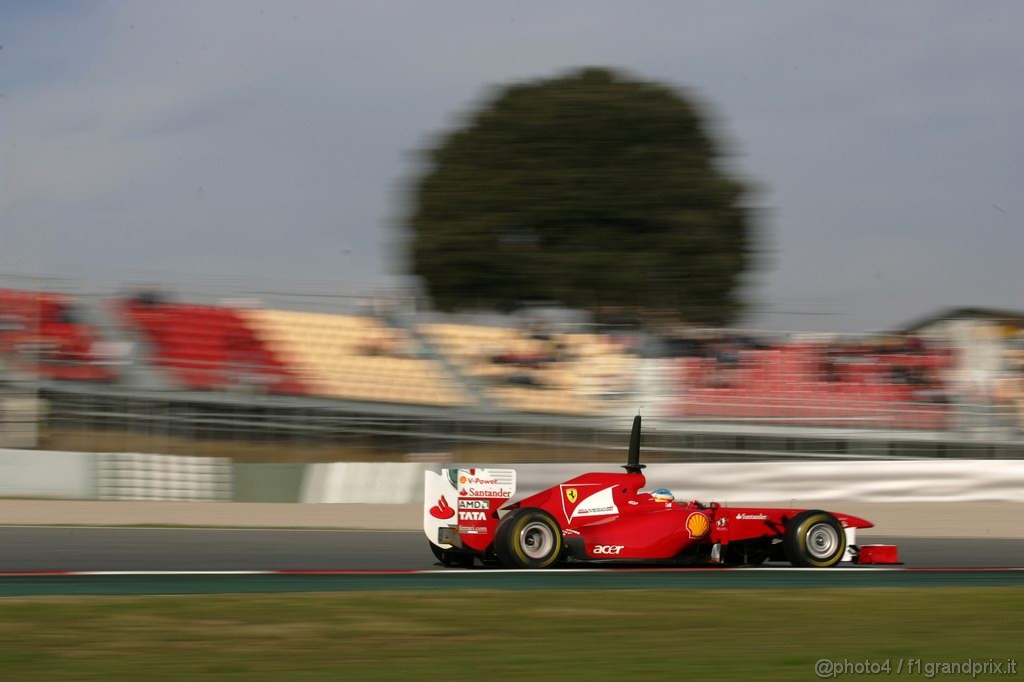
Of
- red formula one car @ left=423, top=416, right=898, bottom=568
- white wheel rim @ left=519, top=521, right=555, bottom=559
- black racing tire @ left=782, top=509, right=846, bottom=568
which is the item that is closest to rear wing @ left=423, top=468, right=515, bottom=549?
red formula one car @ left=423, top=416, right=898, bottom=568

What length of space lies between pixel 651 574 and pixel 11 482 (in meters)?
9.16

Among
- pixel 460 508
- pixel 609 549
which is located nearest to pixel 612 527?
pixel 609 549

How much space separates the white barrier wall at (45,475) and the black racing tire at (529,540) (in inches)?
314

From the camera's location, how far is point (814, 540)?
858 cm

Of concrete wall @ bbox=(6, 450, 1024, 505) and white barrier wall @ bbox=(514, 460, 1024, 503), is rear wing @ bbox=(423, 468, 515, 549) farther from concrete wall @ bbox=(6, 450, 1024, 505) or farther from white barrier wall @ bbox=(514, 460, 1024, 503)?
white barrier wall @ bbox=(514, 460, 1024, 503)

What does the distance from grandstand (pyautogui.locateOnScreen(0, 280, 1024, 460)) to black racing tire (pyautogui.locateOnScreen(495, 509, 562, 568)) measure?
7.89 m

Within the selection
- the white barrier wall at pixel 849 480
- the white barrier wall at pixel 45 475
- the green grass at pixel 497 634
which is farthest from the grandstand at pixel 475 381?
the green grass at pixel 497 634

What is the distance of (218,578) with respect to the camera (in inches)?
312

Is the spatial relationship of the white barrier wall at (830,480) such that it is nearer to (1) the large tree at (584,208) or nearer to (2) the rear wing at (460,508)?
(2) the rear wing at (460,508)

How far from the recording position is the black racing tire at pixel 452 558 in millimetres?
8688

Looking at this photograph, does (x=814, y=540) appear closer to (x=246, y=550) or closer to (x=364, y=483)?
(x=246, y=550)

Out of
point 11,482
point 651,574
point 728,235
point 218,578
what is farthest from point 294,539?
point 728,235

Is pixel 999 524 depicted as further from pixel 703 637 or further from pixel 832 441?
pixel 703 637

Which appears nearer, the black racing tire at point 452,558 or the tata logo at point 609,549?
the tata logo at point 609,549
